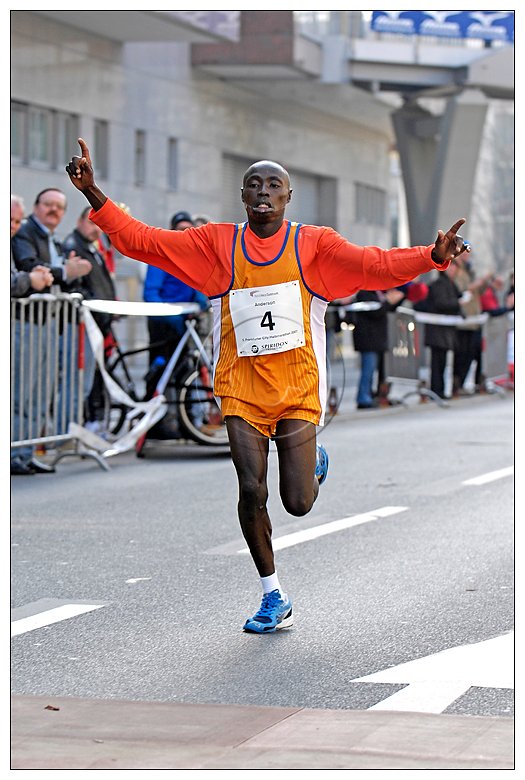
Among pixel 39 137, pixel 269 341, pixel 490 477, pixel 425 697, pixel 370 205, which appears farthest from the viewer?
pixel 370 205

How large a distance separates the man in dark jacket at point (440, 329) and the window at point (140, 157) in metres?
11.5

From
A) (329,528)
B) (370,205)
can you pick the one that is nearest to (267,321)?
(329,528)

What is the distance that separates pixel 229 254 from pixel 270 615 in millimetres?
1650

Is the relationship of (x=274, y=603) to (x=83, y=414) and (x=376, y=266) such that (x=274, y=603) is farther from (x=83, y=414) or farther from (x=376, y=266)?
(x=83, y=414)

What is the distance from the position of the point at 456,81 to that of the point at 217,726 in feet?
114

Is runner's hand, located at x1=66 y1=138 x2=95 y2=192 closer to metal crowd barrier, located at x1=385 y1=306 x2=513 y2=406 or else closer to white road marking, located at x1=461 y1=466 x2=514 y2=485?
white road marking, located at x1=461 y1=466 x2=514 y2=485

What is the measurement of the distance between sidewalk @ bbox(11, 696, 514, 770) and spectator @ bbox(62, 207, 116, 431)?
856cm

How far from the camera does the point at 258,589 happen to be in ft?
26.6

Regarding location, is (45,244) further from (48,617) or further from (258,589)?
(48,617)

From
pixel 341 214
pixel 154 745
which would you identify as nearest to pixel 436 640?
pixel 154 745

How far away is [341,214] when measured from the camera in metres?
46.4

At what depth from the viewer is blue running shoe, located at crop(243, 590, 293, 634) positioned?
23.4ft

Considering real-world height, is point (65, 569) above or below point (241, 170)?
below

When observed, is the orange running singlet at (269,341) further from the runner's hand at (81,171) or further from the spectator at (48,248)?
the spectator at (48,248)
